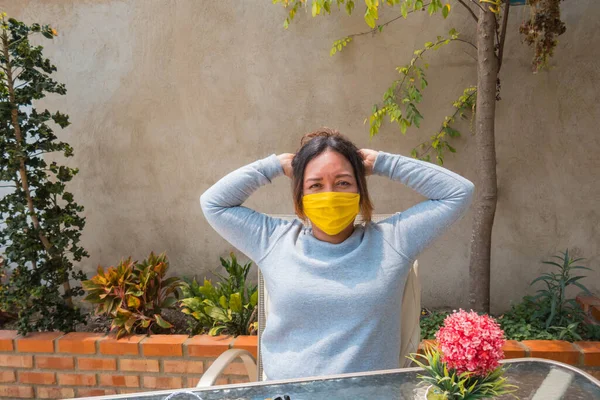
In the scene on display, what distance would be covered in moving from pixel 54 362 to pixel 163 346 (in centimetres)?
66

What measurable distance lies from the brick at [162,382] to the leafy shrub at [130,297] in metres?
0.26

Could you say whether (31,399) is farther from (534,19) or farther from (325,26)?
(534,19)

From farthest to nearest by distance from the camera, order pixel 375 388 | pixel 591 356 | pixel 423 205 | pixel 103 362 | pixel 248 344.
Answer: pixel 103 362, pixel 248 344, pixel 591 356, pixel 423 205, pixel 375 388

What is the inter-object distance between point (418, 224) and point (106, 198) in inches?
98.6

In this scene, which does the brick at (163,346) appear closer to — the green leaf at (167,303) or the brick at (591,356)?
the green leaf at (167,303)

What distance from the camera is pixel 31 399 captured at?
2.71 m

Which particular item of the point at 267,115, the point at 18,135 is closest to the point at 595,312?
the point at 267,115

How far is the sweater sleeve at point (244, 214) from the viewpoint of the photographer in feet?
5.56

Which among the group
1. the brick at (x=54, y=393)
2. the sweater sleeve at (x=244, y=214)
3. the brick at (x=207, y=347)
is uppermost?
the sweater sleeve at (x=244, y=214)

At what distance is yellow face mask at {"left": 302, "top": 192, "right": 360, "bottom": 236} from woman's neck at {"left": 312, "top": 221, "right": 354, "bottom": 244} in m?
0.05

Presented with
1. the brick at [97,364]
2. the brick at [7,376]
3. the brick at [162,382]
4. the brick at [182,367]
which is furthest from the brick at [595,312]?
the brick at [7,376]

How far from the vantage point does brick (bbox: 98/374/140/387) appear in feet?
8.40

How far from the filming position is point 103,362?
257 centimetres

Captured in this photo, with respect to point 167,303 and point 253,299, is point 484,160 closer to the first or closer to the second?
point 253,299
